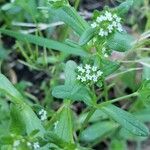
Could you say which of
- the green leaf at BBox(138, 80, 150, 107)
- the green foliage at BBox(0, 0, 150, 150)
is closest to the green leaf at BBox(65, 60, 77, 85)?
the green foliage at BBox(0, 0, 150, 150)

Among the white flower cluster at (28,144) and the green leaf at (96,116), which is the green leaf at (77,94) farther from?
the green leaf at (96,116)

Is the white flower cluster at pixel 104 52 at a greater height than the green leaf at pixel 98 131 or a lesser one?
greater

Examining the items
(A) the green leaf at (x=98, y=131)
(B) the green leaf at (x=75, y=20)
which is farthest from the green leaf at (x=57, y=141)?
(A) the green leaf at (x=98, y=131)

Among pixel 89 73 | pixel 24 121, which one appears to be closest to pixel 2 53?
pixel 24 121

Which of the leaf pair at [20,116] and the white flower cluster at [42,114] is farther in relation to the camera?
the white flower cluster at [42,114]

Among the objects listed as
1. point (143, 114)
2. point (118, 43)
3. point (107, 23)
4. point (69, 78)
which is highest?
point (107, 23)

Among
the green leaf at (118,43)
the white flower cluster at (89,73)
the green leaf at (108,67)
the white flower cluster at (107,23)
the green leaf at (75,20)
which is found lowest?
the green leaf at (108,67)

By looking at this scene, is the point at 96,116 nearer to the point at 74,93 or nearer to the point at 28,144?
the point at 74,93
